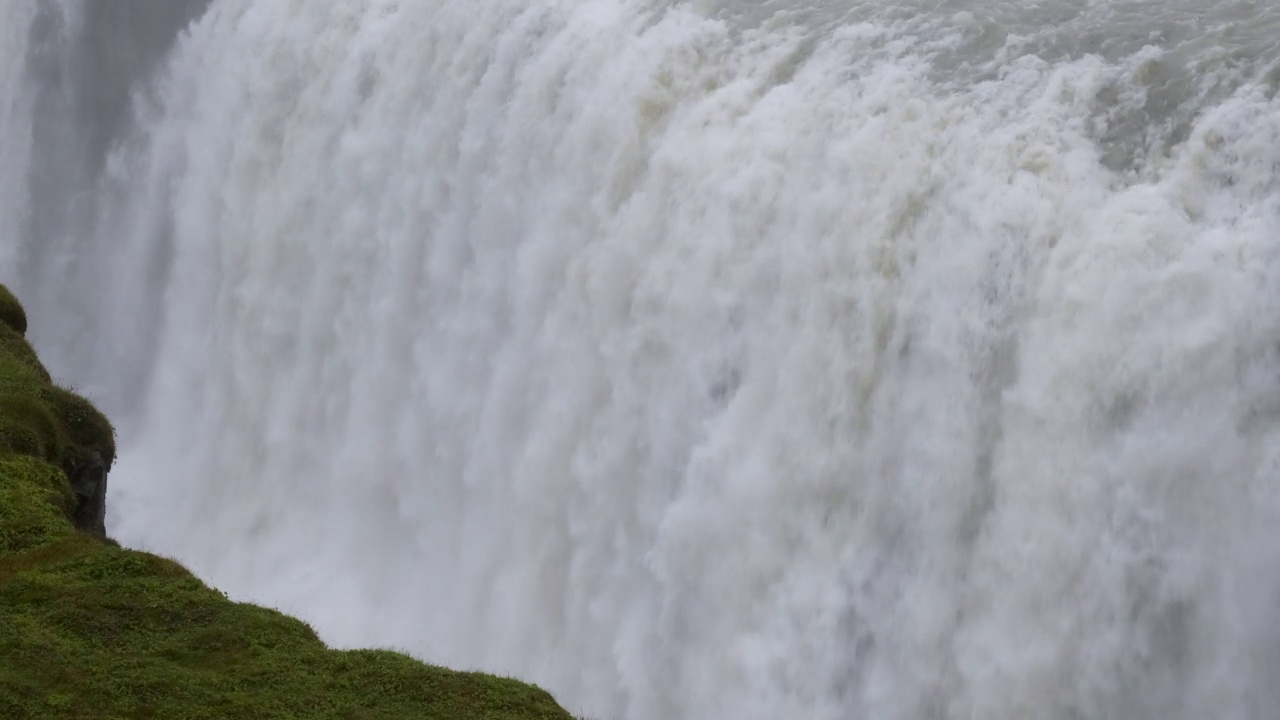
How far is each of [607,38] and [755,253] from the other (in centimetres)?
573

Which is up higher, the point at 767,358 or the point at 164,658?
the point at 767,358

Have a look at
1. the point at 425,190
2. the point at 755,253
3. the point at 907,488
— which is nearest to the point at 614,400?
the point at 755,253

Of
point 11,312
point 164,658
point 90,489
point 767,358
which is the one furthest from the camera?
point 11,312

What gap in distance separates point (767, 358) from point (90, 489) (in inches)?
343

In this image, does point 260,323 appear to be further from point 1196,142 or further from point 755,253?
point 1196,142

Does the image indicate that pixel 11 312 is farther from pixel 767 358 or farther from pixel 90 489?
pixel 767 358

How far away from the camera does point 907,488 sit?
56.6ft

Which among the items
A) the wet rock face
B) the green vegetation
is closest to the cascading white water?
the green vegetation

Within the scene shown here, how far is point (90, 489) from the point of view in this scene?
18.7m

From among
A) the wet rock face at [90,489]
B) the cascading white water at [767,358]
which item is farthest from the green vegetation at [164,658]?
the cascading white water at [767,358]

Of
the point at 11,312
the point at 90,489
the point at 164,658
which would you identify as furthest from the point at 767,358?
the point at 11,312

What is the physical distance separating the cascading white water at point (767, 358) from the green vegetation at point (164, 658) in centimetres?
554

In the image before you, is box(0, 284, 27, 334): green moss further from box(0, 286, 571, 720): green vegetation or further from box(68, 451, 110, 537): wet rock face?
box(0, 286, 571, 720): green vegetation

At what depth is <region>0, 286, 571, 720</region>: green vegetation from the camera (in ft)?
40.9
